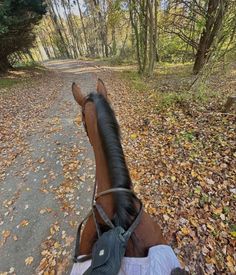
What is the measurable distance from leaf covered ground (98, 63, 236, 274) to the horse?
143cm

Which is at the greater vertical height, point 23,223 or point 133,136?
point 23,223

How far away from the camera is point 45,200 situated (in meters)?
3.68

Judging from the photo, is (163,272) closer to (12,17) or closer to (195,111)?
(195,111)

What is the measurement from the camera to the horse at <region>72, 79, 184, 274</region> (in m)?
1.38

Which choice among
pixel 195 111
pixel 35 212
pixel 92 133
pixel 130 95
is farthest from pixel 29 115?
pixel 92 133

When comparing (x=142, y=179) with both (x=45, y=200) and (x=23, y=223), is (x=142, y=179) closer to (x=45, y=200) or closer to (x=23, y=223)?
(x=45, y=200)

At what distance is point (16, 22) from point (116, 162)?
12055 millimetres

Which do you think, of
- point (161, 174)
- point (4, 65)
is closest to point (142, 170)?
point (161, 174)

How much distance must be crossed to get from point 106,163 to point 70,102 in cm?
711

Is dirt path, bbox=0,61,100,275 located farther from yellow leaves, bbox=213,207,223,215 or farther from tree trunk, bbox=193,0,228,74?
tree trunk, bbox=193,0,228,74

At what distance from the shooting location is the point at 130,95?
322 inches

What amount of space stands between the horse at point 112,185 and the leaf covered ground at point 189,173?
1.43 m

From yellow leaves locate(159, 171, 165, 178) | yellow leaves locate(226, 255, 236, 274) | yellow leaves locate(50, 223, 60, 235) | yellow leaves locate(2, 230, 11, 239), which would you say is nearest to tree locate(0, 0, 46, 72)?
yellow leaves locate(2, 230, 11, 239)

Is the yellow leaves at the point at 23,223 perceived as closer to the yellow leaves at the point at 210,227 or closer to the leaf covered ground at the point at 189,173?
the leaf covered ground at the point at 189,173
